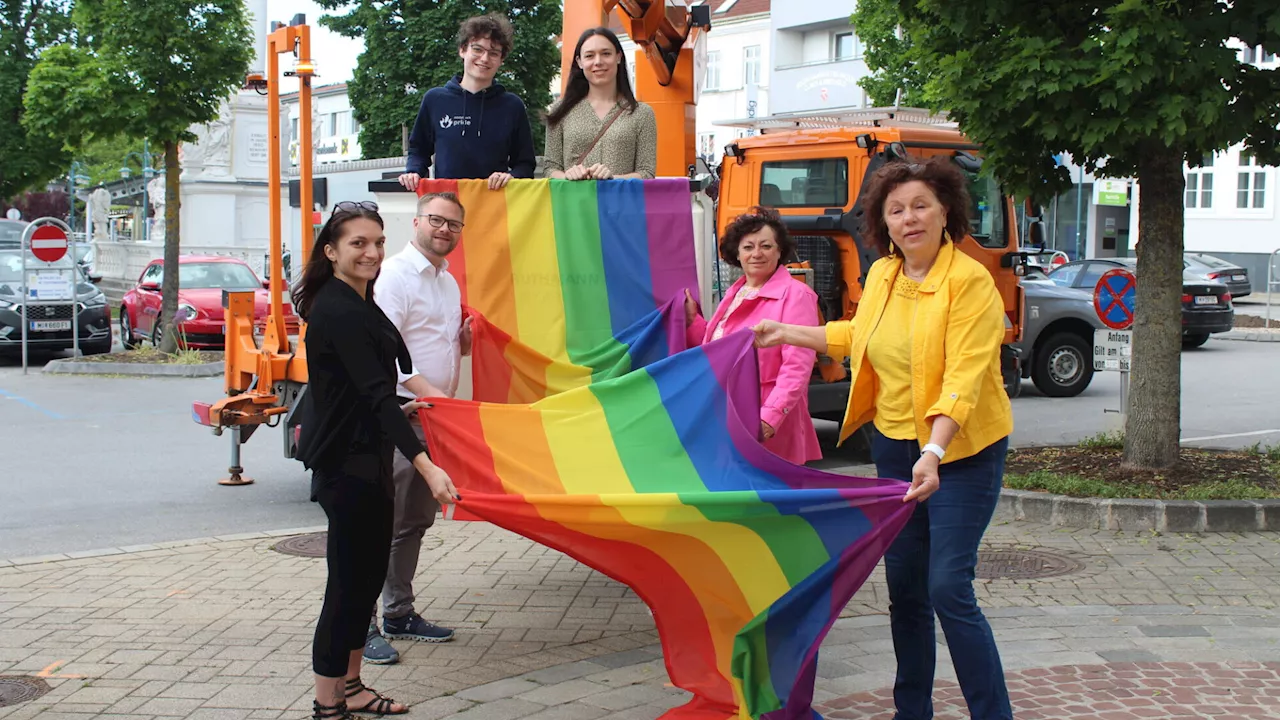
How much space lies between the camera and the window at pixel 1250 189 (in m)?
44.8

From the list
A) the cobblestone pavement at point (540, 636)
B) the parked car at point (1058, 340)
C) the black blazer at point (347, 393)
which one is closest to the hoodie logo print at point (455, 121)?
the black blazer at point (347, 393)

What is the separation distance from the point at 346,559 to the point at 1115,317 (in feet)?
27.5

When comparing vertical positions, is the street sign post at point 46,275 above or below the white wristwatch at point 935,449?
above

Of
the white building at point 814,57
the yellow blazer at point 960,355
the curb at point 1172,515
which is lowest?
the curb at point 1172,515

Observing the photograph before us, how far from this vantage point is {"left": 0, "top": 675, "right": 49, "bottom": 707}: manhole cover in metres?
5.37

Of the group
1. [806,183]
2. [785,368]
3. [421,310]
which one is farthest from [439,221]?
[806,183]

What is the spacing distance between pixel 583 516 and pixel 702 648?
658mm

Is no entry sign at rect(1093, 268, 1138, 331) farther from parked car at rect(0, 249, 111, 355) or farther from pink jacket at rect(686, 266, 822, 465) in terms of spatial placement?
parked car at rect(0, 249, 111, 355)

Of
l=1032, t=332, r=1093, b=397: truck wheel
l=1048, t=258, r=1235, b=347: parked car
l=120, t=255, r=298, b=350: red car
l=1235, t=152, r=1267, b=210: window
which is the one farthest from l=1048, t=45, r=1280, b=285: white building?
l=120, t=255, r=298, b=350: red car

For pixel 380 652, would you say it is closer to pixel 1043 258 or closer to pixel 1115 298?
pixel 1115 298

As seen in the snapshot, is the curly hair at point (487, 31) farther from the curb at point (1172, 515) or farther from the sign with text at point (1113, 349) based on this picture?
the sign with text at point (1113, 349)

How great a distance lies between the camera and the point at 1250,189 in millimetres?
45094

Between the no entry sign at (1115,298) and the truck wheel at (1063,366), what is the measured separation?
583cm

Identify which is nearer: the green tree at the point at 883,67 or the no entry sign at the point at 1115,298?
the no entry sign at the point at 1115,298
